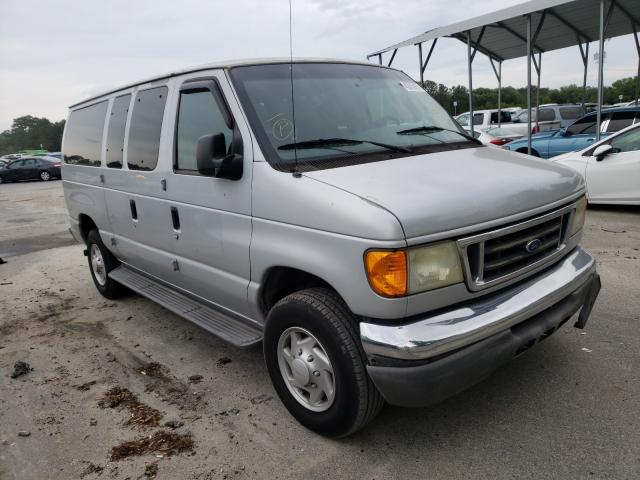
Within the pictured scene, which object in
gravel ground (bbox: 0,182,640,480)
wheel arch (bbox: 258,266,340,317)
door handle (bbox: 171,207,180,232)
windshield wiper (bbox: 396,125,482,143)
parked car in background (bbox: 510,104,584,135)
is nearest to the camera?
gravel ground (bbox: 0,182,640,480)

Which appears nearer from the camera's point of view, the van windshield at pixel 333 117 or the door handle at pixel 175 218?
the van windshield at pixel 333 117

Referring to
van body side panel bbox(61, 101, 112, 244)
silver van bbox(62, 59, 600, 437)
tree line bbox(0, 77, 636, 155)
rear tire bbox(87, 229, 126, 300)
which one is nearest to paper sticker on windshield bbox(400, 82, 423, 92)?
silver van bbox(62, 59, 600, 437)

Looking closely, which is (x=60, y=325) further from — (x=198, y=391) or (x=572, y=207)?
(x=572, y=207)

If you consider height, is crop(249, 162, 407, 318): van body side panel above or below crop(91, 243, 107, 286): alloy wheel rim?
above

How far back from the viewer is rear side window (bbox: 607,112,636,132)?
34.9 ft

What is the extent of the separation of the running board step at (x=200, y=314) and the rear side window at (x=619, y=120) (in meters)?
10.1

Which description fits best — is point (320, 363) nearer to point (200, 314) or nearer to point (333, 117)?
point (200, 314)

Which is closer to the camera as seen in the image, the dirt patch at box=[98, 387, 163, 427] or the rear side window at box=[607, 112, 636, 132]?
the dirt patch at box=[98, 387, 163, 427]

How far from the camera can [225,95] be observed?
3139 millimetres

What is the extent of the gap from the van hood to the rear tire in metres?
3.42

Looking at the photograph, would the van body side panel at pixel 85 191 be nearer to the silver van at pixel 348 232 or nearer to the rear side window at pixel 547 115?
the silver van at pixel 348 232

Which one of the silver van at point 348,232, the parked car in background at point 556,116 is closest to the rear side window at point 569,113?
the parked car in background at point 556,116

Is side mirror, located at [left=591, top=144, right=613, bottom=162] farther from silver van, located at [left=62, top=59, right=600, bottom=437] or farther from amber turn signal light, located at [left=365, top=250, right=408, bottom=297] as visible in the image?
amber turn signal light, located at [left=365, top=250, right=408, bottom=297]

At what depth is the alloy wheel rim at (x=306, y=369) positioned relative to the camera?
8.84ft
